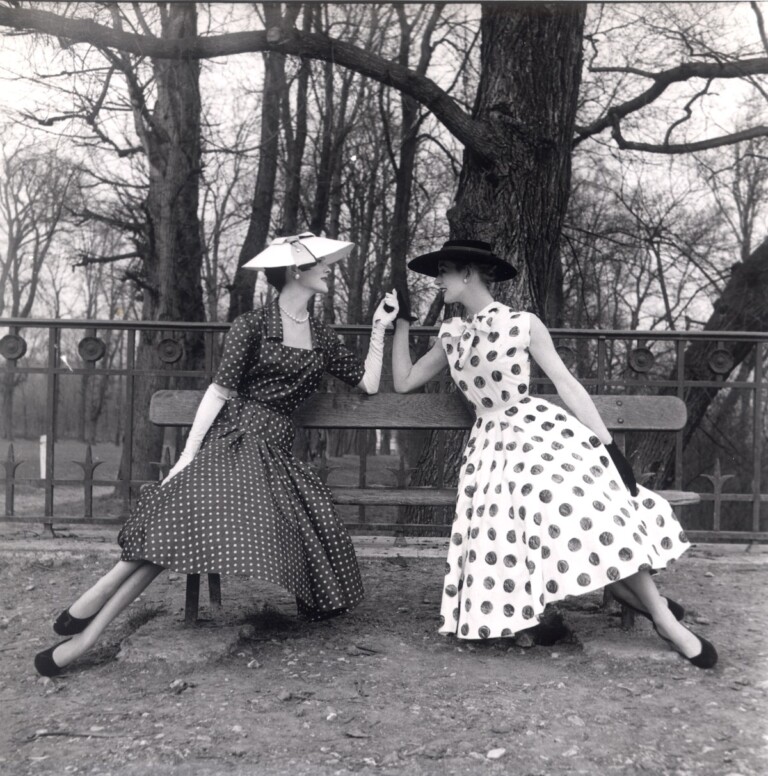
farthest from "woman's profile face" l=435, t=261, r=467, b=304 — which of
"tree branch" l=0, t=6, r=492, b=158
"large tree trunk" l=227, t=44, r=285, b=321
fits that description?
"large tree trunk" l=227, t=44, r=285, b=321

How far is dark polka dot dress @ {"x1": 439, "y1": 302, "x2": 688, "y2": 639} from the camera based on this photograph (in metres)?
2.98

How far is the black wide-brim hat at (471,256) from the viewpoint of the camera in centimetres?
343

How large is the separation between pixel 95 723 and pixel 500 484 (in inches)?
64.9

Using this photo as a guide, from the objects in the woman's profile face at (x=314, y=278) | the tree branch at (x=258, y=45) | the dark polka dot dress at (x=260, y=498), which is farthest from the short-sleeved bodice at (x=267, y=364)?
the tree branch at (x=258, y=45)

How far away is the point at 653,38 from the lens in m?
9.55

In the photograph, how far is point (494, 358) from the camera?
11.1ft

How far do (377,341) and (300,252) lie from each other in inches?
21.3

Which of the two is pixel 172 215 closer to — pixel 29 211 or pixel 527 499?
pixel 29 211

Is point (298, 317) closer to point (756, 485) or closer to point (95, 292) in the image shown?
point (756, 485)

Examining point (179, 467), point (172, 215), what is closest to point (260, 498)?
point (179, 467)

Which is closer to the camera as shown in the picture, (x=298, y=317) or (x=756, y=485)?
(x=298, y=317)

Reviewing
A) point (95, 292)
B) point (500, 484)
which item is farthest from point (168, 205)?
point (95, 292)

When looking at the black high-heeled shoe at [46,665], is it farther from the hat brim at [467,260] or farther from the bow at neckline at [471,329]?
the hat brim at [467,260]

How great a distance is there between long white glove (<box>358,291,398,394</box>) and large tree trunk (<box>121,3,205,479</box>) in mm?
7316
